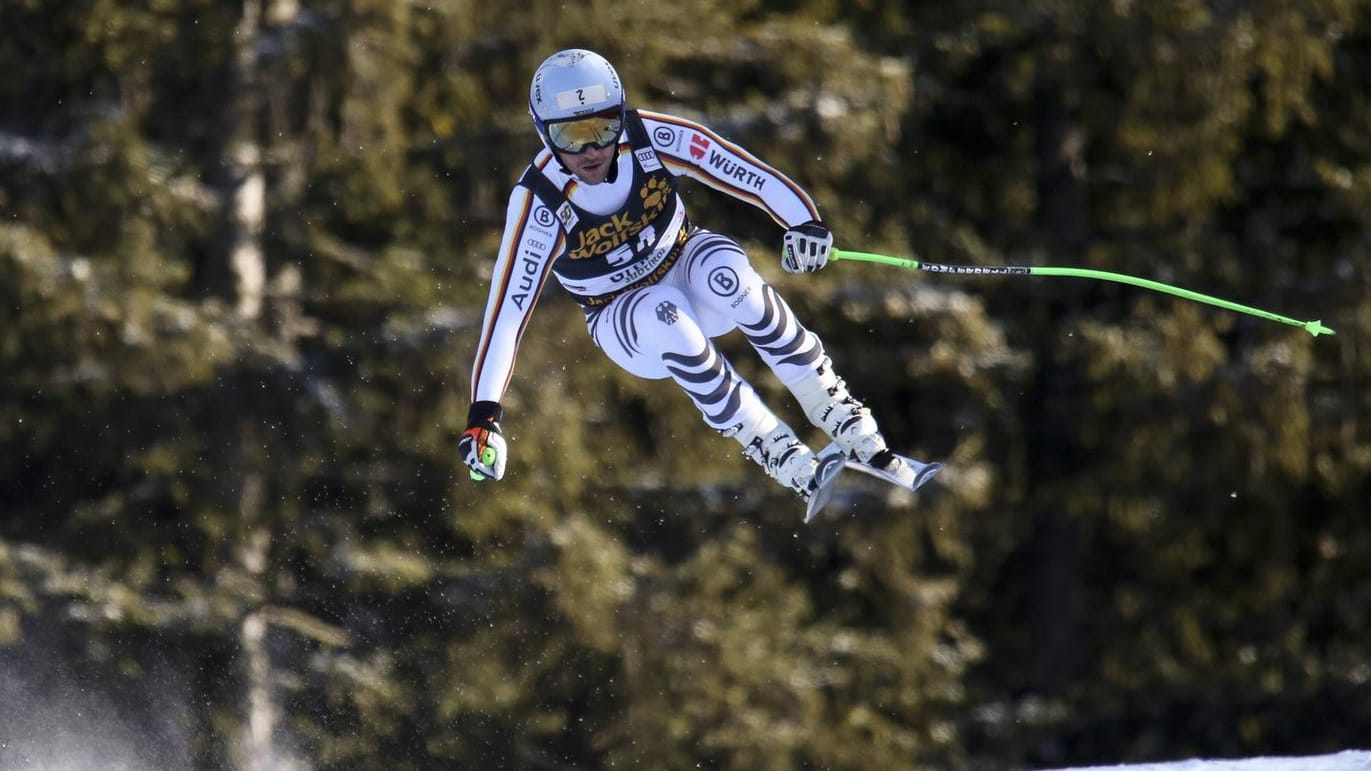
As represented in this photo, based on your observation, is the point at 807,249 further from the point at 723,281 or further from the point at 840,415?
the point at 840,415

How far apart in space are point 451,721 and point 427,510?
1558mm

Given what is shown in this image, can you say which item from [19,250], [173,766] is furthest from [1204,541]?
[19,250]

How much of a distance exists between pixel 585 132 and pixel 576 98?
0.14 m

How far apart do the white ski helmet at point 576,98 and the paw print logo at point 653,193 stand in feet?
1.07

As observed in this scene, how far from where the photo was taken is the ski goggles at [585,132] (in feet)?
24.5

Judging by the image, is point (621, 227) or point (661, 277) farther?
point (661, 277)

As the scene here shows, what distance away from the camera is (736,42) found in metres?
14.3

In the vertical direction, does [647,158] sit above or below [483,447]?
above

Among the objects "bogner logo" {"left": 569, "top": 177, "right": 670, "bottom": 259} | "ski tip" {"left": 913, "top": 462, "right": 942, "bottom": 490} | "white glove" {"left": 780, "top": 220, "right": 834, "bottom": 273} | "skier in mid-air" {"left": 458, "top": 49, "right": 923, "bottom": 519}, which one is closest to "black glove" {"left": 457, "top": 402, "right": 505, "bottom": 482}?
"skier in mid-air" {"left": 458, "top": 49, "right": 923, "bottom": 519}

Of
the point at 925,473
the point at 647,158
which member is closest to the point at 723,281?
the point at 647,158

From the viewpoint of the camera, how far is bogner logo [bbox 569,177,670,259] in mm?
7797

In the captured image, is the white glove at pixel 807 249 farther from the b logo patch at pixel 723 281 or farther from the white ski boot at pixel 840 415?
the white ski boot at pixel 840 415

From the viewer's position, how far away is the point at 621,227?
25.6 feet

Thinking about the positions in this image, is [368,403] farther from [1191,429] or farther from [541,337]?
[1191,429]
